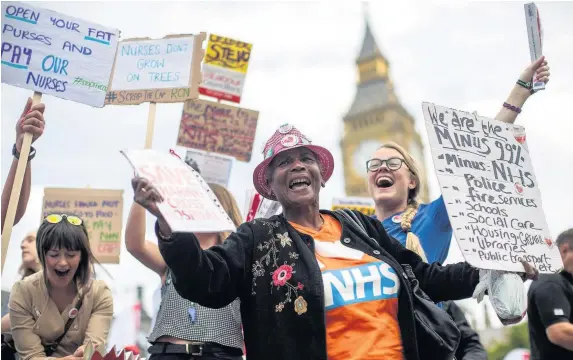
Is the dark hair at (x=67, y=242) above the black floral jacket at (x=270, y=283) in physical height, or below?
above

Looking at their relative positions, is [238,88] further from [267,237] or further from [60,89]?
[267,237]

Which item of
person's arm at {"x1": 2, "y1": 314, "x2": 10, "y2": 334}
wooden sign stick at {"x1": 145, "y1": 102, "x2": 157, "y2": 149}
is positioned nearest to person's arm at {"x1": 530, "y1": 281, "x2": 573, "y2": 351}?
wooden sign stick at {"x1": 145, "y1": 102, "x2": 157, "y2": 149}

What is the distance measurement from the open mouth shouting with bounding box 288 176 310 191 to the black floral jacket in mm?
199

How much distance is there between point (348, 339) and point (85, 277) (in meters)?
1.98

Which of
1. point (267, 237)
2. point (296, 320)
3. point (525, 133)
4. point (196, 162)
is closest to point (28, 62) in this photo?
point (267, 237)

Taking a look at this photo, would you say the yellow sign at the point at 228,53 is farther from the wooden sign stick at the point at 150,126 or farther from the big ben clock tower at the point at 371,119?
the big ben clock tower at the point at 371,119

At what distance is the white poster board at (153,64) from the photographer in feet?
18.3

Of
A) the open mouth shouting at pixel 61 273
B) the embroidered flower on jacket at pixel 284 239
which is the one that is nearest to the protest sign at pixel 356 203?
the open mouth shouting at pixel 61 273

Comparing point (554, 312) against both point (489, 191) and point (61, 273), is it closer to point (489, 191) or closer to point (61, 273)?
point (489, 191)

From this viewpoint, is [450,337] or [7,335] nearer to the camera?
[450,337]

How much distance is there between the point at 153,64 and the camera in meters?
5.61

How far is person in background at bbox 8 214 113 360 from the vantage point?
4.09 meters

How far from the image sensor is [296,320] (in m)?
2.88

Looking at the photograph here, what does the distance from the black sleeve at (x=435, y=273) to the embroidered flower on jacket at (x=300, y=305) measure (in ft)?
2.23
